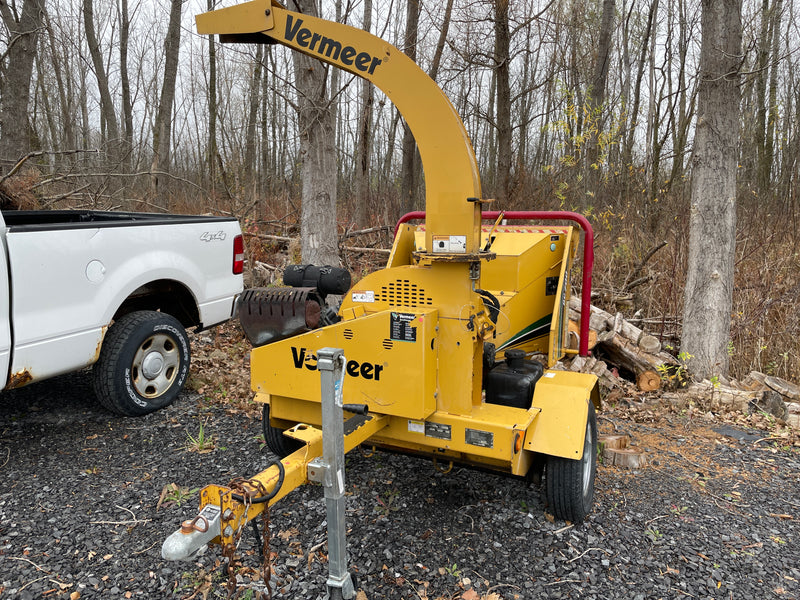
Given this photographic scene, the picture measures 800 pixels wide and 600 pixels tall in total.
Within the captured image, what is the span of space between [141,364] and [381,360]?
2728 millimetres

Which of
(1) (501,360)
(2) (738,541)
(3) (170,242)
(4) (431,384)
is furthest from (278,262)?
(2) (738,541)

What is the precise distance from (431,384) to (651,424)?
10.1ft

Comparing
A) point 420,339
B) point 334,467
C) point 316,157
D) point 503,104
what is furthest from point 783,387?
point 503,104

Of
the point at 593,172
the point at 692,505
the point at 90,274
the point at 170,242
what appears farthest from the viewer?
the point at 593,172

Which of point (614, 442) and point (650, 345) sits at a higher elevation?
point (650, 345)

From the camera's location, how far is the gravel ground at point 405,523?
2846mm

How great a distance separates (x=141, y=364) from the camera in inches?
189

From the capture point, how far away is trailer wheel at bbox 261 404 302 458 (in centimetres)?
387

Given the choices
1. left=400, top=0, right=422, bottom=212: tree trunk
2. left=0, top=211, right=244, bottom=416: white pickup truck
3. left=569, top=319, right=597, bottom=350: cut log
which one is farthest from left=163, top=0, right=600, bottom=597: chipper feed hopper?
left=400, top=0, right=422, bottom=212: tree trunk

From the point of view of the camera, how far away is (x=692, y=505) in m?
3.68

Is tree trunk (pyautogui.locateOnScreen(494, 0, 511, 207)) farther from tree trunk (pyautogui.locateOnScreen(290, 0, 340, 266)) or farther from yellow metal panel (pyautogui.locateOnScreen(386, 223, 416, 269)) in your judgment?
yellow metal panel (pyautogui.locateOnScreen(386, 223, 416, 269))

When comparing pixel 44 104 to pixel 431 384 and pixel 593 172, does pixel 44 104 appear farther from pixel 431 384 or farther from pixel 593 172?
pixel 431 384

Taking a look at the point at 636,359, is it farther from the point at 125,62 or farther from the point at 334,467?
the point at 125,62

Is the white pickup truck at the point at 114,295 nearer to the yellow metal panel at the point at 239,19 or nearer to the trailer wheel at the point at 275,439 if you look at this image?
the trailer wheel at the point at 275,439
